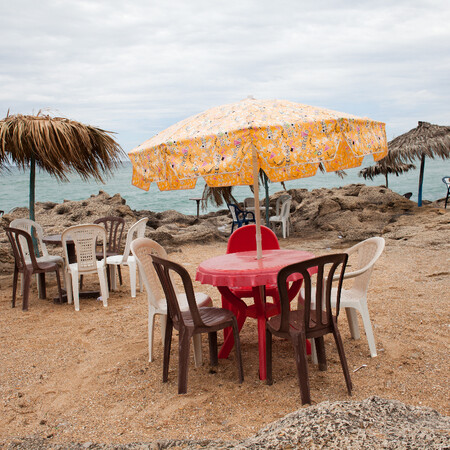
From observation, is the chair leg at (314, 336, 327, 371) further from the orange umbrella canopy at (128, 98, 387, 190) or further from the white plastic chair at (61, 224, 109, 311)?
the white plastic chair at (61, 224, 109, 311)

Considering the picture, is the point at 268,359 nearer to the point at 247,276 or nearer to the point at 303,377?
the point at 303,377

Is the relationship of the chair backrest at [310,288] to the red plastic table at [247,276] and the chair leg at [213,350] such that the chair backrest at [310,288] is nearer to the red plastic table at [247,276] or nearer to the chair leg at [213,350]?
the red plastic table at [247,276]

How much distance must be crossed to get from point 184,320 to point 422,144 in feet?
37.5

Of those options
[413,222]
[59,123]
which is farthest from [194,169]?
[413,222]

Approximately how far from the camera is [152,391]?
3.25m

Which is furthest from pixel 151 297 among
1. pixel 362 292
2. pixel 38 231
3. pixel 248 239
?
pixel 38 231

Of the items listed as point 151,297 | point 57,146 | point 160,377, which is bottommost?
point 160,377

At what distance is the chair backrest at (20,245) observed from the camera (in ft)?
18.2

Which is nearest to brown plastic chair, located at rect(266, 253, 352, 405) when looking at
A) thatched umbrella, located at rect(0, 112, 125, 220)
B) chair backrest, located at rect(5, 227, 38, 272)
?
chair backrest, located at rect(5, 227, 38, 272)

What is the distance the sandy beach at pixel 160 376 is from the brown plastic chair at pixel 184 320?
0.18 m

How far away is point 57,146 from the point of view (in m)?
6.53

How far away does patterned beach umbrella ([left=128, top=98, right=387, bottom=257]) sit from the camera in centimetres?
299

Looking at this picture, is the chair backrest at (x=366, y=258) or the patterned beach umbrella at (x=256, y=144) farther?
the chair backrest at (x=366, y=258)

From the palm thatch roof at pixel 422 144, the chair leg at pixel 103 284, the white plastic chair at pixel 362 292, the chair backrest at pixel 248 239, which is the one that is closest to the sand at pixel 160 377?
the white plastic chair at pixel 362 292
